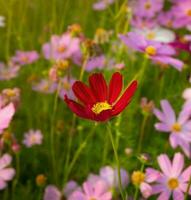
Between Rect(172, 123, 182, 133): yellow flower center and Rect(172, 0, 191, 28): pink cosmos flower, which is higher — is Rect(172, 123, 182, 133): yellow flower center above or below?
below

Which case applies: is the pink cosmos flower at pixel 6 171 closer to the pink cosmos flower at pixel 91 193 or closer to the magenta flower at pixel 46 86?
the pink cosmos flower at pixel 91 193

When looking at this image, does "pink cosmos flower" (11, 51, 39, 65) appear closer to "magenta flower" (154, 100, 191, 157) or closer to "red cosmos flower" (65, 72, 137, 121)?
"magenta flower" (154, 100, 191, 157)

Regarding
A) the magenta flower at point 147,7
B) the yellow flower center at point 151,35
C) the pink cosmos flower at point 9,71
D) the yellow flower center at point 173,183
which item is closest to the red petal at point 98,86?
the yellow flower center at point 173,183

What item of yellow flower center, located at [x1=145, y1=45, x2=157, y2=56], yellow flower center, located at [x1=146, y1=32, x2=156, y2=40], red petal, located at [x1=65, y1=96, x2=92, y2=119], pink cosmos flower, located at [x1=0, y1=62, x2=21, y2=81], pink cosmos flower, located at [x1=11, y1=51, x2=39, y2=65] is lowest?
pink cosmos flower, located at [x1=0, y1=62, x2=21, y2=81]

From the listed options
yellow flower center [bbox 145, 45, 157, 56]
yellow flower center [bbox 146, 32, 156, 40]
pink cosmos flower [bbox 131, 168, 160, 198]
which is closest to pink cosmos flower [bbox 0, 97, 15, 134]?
pink cosmos flower [bbox 131, 168, 160, 198]

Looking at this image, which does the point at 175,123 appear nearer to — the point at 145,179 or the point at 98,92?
the point at 145,179

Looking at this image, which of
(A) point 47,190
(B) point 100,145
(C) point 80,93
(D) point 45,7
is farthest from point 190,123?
(D) point 45,7

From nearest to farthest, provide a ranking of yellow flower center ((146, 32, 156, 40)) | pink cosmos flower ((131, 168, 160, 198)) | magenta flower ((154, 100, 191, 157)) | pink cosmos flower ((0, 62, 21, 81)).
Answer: pink cosmos flower ((131, 168, 160, 198)) < magenta flower ((154, 100, 191, 157)) < pink cosmos flower ((0, 62, 21, 81)) < yellow flower center ((146, 32, 156, 40))
